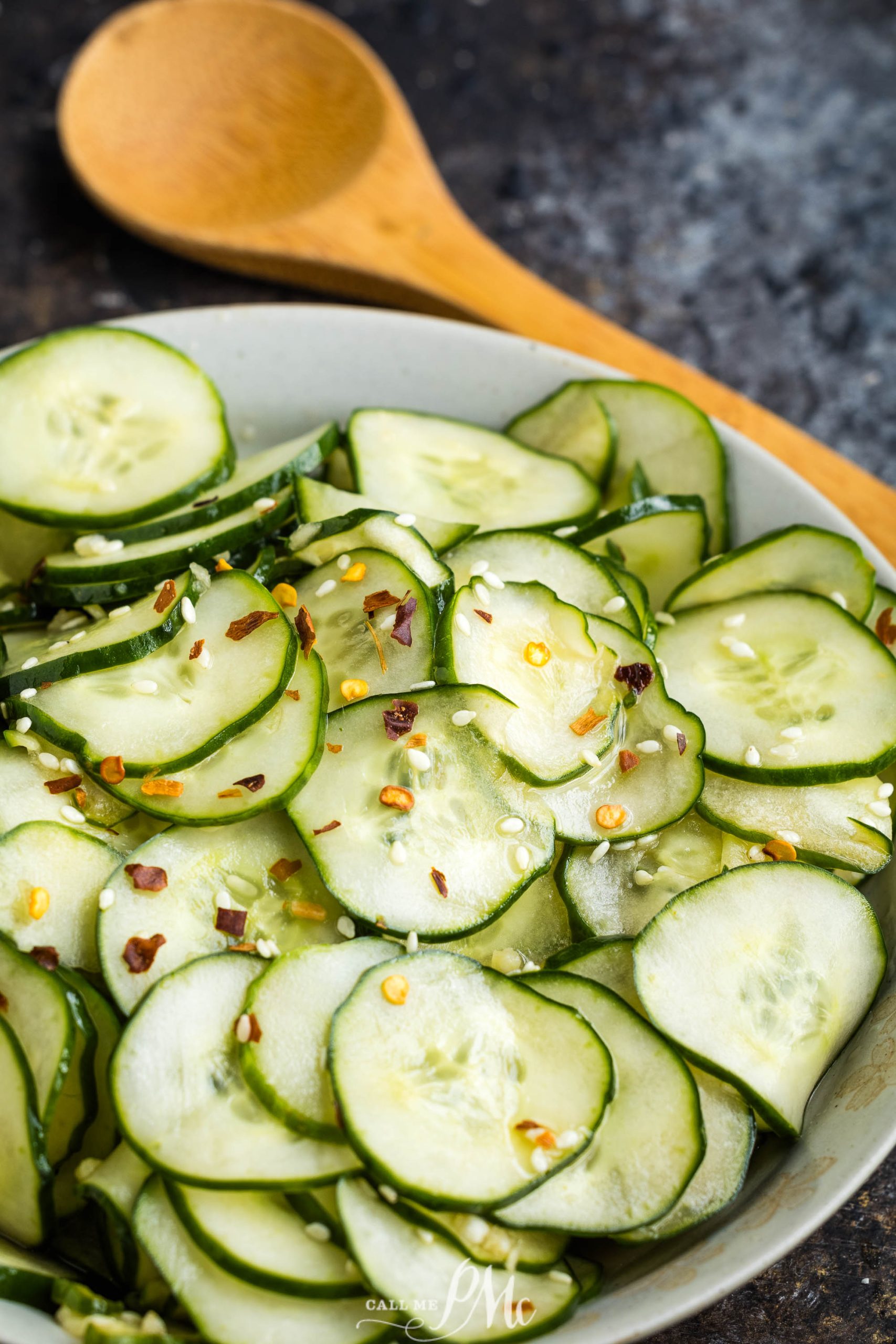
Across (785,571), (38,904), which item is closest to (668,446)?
(785,571)

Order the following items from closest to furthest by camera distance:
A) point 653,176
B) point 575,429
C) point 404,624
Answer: point 404,624, point 575,429, point 653,176

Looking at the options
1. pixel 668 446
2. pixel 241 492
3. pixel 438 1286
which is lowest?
pixel 438 1286

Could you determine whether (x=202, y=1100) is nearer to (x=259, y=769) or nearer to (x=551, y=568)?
(x=259, y=769)

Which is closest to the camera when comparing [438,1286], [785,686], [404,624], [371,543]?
[438,1286]

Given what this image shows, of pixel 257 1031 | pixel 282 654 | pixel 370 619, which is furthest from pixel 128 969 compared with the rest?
pixel 370 619

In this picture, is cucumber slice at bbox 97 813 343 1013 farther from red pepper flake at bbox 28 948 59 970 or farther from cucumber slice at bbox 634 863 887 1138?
cucumber slice at bbox 634 863 887 1138

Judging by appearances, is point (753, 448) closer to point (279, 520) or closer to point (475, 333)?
point (475, 333)

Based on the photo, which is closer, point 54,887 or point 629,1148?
point 629,1148

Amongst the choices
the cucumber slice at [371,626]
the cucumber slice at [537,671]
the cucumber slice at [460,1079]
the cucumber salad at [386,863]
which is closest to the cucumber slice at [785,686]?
the cucumber salad at [386,863]

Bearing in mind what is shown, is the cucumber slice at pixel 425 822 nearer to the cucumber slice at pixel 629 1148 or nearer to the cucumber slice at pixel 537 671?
the cucumber slice at pixel 537 671
